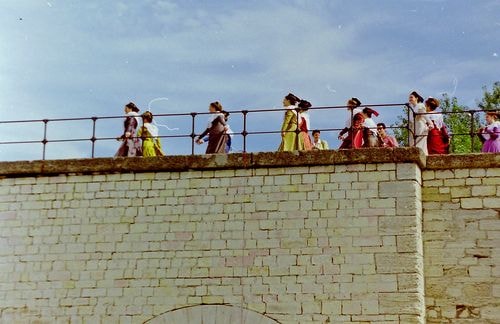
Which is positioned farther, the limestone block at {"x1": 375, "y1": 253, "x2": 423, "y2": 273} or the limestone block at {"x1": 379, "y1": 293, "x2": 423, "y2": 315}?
the limestone block at {"x1": 375, "y1": 253, "x2": 423, "y2": 273}

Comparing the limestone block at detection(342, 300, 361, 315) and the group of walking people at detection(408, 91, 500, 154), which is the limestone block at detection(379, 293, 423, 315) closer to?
the limestone block at detection(342, 300, 361, 315)

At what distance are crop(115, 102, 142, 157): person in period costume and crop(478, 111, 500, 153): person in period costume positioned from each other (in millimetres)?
4801

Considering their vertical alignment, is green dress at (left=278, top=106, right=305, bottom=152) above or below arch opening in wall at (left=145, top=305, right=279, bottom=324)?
above

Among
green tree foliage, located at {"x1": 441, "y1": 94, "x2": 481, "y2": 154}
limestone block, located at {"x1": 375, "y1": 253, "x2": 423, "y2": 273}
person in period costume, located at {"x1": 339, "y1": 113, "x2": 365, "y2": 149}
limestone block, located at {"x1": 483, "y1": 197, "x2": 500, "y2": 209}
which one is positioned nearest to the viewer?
limestone block, located at {"x1": 375, "y1": 253, "x2": 423, "y2": 273}

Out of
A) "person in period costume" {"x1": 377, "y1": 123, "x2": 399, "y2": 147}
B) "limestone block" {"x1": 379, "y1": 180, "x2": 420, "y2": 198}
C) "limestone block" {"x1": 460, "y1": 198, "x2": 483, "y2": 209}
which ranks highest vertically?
"person in period costume" {"x1": 377, "y1": 123, "x2": 399, "y2": 147}

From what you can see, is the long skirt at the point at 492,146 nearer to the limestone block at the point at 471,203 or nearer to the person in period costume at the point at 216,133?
the limestone block at the point at 471,203

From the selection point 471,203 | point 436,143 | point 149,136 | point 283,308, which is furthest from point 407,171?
point 149,136

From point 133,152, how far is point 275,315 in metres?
3.32

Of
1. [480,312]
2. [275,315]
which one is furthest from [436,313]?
[275,315]

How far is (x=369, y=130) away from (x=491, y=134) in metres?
1.63

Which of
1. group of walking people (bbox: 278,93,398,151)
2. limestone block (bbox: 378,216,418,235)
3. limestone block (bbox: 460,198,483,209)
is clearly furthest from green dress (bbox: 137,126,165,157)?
limestone block (bbox: 460,198,483,209)

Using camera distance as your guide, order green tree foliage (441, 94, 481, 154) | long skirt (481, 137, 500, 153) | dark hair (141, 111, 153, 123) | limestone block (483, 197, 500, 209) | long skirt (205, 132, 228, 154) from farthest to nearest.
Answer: green tree foliage (441, 94, 481, 154)
dark hair (141, 111, 153, 123)
long skirt (205, 132, 228, 154)
long skirt (481, 137, 500, 153)
limestone block (483, 197, 500, 209)

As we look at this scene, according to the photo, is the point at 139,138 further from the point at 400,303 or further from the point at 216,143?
the point at 400,303

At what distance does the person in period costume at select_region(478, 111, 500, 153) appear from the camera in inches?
495
